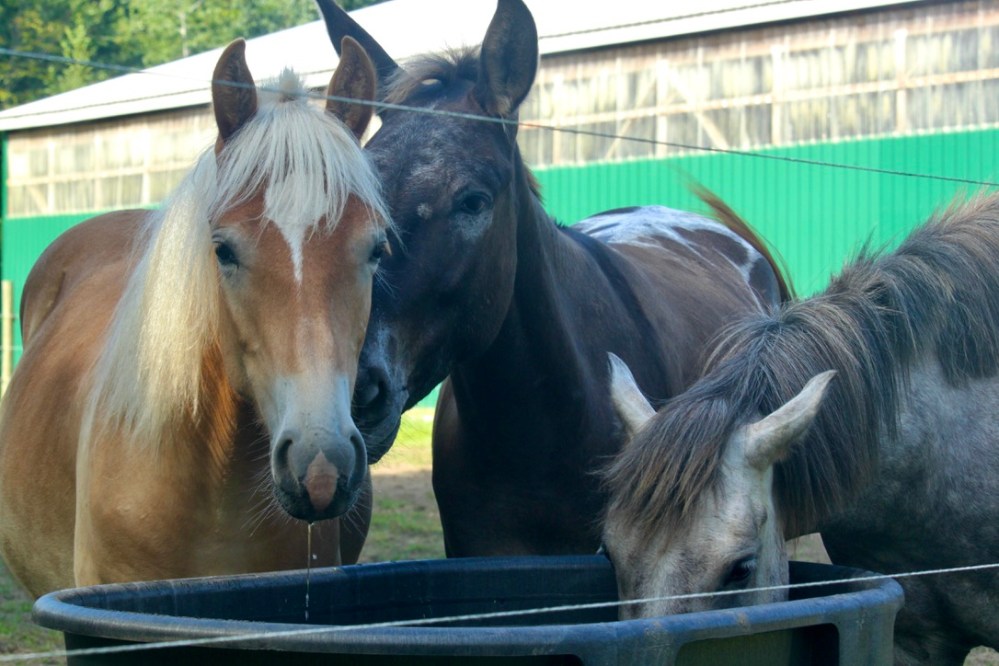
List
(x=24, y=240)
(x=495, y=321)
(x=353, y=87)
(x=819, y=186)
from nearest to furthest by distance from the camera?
(x=353, y=87), (x=495, y=321), (x=819, y=186), (x=24, y=240)

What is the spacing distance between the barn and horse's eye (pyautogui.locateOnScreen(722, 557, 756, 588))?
789 centimetres

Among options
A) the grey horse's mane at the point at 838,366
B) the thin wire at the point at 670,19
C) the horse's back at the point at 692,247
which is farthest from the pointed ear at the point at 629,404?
the thin wire at the point at 670,19

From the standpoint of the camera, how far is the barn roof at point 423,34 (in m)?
12.8

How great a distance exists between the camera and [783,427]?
2.49 m

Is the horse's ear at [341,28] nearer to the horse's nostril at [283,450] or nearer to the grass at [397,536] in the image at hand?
the grass at [397,536]

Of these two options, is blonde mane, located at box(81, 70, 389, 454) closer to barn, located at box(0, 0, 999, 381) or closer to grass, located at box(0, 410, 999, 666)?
grass, located at box(0, 410, 999, 666)

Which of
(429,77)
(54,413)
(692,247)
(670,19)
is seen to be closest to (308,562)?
(54,413)

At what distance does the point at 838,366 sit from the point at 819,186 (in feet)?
33.6

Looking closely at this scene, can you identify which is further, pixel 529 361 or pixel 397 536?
pixel 397 536

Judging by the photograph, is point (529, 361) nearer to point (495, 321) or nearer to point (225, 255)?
point (495, 321)

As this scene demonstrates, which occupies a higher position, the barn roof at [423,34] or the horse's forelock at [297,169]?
the barn roof at [423,34]

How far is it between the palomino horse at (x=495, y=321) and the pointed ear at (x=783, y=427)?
0.72 m

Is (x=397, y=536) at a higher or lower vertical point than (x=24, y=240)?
lower

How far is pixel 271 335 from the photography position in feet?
8.02
